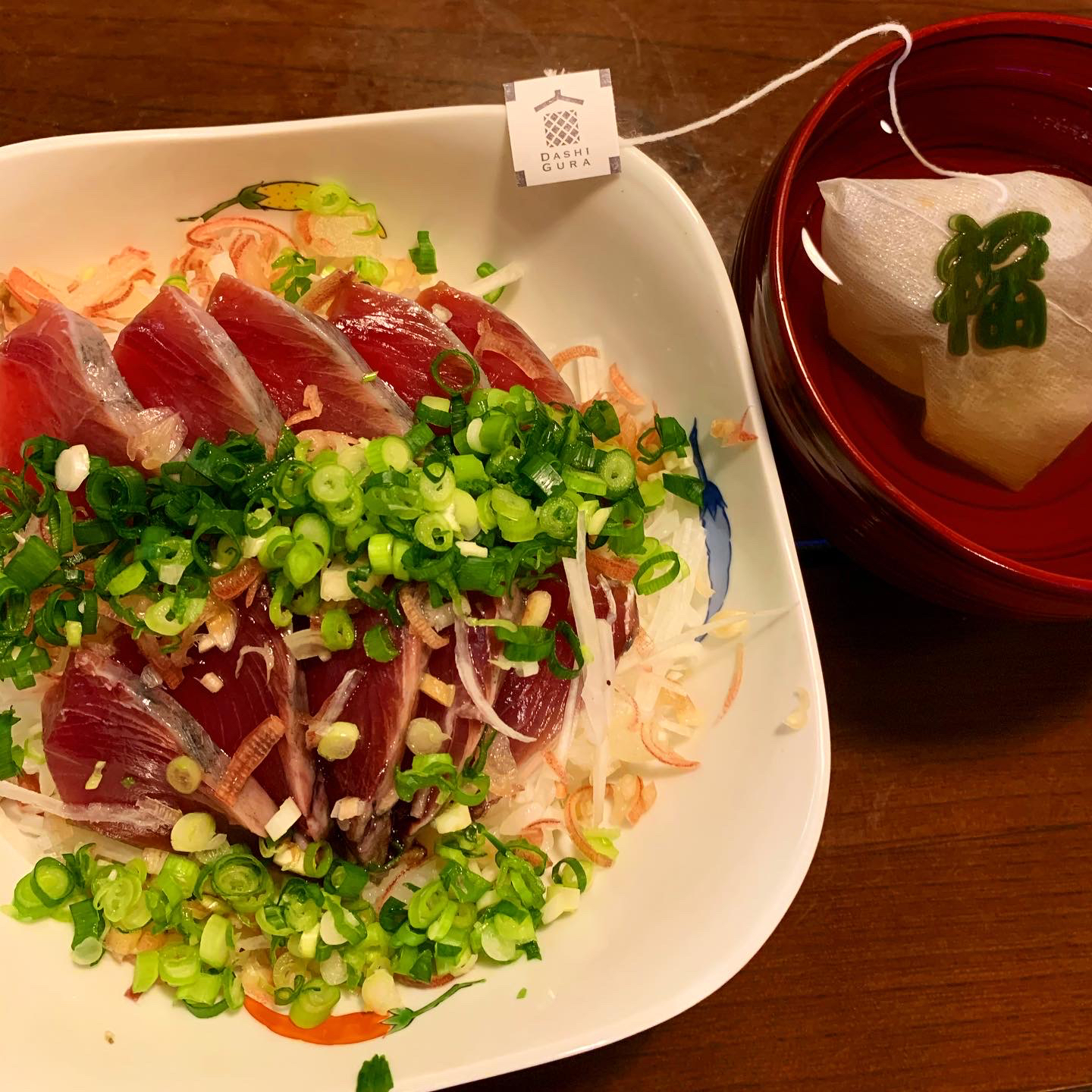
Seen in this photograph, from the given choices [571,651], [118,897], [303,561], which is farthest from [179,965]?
[571,651]

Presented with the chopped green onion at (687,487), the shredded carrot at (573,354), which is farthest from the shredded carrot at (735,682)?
the shredded carrot at (573,354)

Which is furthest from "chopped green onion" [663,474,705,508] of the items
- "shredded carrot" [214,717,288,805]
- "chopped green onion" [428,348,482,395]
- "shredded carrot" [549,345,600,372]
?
"shredded carrot" [214,717,288,805]

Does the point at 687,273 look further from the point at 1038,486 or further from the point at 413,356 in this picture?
the point at 1038,486

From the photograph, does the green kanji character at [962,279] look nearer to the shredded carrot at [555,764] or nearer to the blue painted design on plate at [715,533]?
the blue painted design on plate at [715,533]

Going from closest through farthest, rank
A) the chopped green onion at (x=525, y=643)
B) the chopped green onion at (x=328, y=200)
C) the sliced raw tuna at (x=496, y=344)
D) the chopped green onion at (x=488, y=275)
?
the chopped green onion at (x=525, y=643) < the sliced raw tuna at (x=496, y=344) < the chopped green onion at (x=328, y=200) < the chopped green onion at (x=488, y=275)

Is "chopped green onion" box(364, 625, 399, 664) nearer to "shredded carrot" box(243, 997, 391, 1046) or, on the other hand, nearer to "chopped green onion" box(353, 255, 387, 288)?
"shredded carrot" box(243, 997, 391, 1046)

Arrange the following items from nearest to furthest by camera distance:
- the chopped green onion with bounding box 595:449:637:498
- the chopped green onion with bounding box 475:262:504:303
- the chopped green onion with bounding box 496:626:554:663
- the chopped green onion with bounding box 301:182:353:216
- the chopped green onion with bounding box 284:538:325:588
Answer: the chopped green onion with bounding box 284:538:325:588 < the chopped green onion with bounding box 496:626:554:663 < the chopped green onion with bounding box 595:449:637:498 < the chopped green onion with bounding box 301:182:353:216 < the chopped green onion with bounding box 475:262:504:303

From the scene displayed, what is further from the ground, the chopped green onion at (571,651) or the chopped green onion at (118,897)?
the chopped green onion at (571,651)
